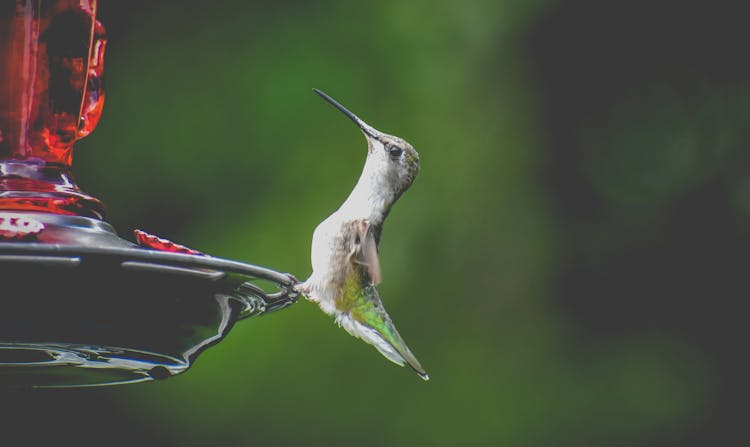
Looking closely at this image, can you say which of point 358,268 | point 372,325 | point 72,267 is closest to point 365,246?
point 358,268

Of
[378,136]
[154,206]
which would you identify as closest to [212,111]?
[154,206]

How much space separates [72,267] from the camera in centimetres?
159

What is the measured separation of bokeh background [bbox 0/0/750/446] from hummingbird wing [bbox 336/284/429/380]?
1.18 meters

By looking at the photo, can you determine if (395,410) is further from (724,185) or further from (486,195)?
(724,185)

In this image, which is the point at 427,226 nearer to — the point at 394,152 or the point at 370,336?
the point at 394,152

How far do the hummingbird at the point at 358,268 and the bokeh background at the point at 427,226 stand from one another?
1101mm

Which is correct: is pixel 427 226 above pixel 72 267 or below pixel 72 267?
below

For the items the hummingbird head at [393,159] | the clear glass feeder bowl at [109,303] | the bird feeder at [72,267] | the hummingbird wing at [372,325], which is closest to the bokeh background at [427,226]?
the hummingbird head at [393,159]

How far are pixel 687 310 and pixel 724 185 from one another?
2.02 feet

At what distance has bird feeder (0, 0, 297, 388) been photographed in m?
1.64

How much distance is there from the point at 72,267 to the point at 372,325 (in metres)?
1.78

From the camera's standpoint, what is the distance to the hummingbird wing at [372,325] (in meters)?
3.20

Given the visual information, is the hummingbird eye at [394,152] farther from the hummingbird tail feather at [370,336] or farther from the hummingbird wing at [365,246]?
the hummingbird tail feather at [370,336]

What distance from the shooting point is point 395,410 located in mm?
4699
